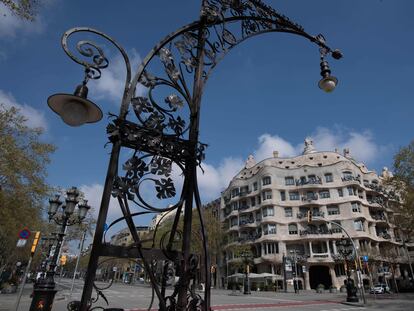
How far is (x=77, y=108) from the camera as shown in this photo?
3.05m

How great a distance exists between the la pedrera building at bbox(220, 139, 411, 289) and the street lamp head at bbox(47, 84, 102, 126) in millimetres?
41666

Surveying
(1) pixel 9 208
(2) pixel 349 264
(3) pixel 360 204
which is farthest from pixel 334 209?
(1) pixel 9 208

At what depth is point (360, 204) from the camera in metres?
46.4

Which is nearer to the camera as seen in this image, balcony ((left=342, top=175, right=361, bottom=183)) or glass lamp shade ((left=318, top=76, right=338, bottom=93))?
glass lamp shade ((left=318, top=76, right=338, bottom=93))

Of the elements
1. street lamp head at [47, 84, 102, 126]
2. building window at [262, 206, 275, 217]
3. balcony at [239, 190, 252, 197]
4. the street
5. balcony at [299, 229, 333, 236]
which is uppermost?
balcony at [239, 190, 252, 197]

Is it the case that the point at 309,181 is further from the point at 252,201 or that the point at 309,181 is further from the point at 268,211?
the point at 252,201

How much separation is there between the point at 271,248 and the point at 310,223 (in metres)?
7.11

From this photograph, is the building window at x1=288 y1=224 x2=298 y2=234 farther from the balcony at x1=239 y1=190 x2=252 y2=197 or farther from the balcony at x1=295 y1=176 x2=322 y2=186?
the balcony at x1=239 y1=190 x2=252 y2=197

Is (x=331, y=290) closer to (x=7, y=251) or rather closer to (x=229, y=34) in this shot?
(x=7, y=251)

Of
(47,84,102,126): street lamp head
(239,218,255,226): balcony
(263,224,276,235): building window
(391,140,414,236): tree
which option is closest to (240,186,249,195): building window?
(239,218,255,226): balcony

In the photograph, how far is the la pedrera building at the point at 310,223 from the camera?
43.2 meters

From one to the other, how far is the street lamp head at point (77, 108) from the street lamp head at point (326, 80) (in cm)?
411

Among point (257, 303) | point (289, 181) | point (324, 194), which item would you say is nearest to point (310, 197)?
point (324, 194)

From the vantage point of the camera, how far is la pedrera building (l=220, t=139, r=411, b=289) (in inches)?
1703
